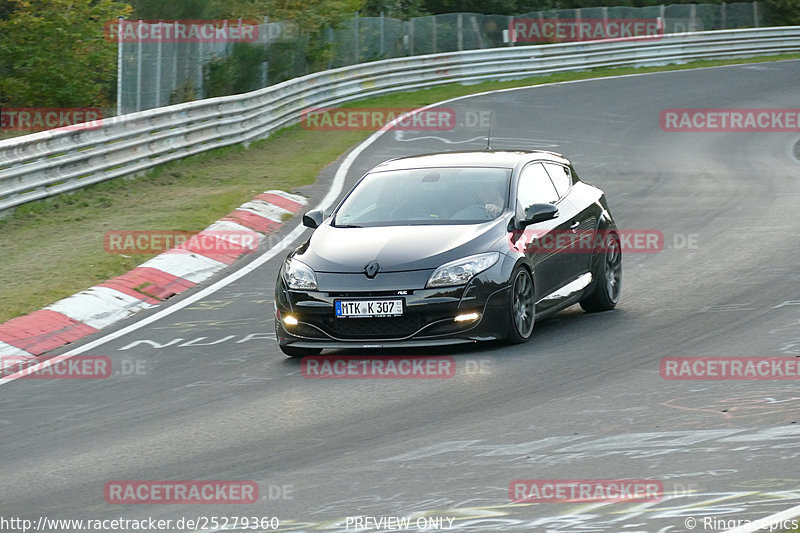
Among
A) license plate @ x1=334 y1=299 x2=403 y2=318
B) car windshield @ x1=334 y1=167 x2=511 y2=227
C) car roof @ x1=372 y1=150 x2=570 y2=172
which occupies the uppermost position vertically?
car roof @ x1=372 y1=150 x2=570 y2=172

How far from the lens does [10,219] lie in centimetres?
1739

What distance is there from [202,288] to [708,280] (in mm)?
5223

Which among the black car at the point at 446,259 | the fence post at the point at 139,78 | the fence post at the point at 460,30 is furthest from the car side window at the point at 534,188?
the fence post at the point at 460,30

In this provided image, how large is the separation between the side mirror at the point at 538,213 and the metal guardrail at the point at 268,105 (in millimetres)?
8714

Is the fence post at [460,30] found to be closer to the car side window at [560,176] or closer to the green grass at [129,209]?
the green grass at [129,209]

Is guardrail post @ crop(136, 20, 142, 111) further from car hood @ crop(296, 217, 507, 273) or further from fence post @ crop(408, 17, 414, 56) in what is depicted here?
fence post @ crop(408, 17, 414, 56)

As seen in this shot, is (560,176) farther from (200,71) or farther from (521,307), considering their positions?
(200,71)

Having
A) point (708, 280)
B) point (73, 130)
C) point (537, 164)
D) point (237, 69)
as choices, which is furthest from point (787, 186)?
point (237, 69)

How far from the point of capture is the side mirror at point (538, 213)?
35.7 feet

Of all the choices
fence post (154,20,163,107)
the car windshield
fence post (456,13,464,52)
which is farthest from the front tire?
fence post (456,13,464,52)

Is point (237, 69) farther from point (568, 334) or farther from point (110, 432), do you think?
point (110, 432)

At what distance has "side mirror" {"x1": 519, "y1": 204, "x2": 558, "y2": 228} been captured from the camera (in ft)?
35.7

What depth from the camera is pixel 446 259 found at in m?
10.3

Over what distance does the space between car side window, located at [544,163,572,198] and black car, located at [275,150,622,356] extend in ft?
0.06
